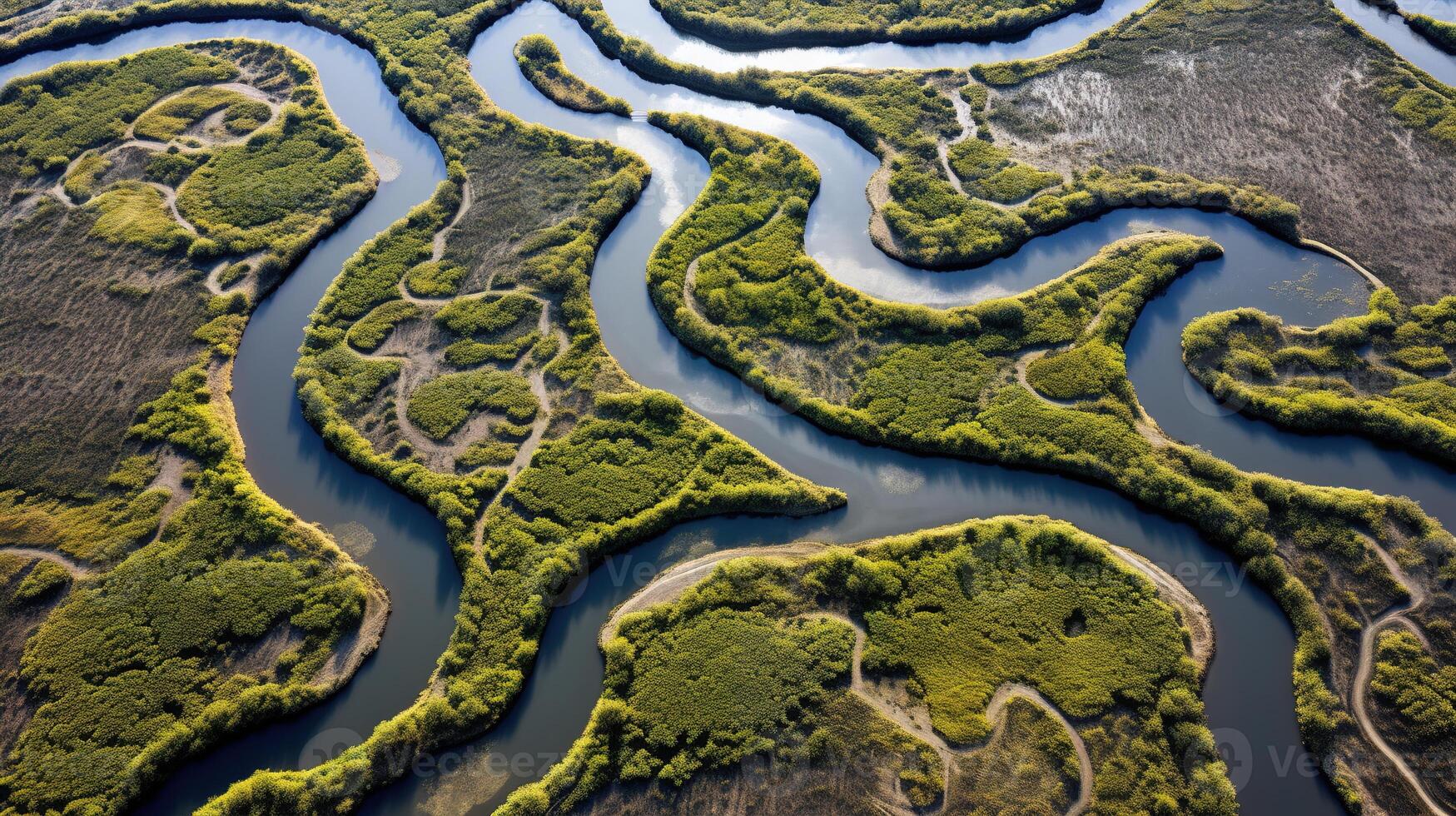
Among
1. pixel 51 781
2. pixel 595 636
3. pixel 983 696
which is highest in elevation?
pixel 983 696

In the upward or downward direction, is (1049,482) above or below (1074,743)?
above

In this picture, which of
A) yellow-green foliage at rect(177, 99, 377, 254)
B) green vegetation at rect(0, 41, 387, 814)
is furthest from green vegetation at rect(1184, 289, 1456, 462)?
yellow-green foliage at rect(177, 99, 377, 254)

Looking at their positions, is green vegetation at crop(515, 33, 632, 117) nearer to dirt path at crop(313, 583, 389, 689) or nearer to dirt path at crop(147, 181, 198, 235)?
dirt path at crop(147, 181, 198, 235)

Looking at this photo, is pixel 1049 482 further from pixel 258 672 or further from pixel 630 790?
pixel 258 672

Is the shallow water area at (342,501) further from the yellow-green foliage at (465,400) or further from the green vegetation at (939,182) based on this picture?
the green vegetation at (939,182)

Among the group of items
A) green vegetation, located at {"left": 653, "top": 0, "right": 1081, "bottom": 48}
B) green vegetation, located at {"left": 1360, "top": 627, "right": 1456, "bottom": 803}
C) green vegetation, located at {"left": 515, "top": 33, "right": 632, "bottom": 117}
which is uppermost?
green vegetation, located at {"left": 653, "top": 0, "right": 1081, "bottom": 48}

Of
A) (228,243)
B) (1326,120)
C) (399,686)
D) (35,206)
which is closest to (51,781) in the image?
(399,686)

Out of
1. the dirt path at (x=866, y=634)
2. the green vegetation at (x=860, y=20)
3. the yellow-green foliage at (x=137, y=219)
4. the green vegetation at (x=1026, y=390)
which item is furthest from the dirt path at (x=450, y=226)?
the dirt path at (x=866, y=634)
